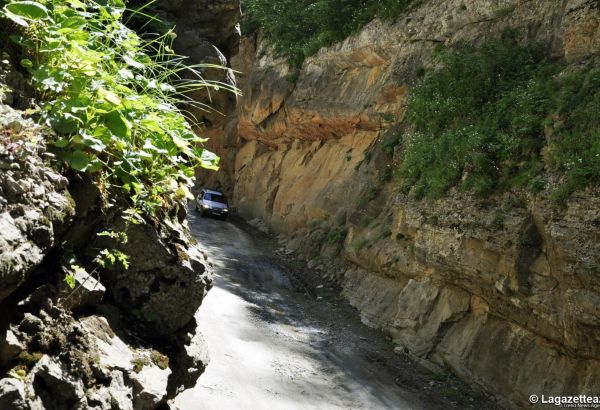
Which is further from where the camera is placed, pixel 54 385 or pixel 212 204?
pixel 212 204

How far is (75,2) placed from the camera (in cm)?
340

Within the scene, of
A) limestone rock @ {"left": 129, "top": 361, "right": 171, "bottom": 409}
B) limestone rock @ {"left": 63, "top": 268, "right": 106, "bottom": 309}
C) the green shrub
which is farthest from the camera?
the green shrub

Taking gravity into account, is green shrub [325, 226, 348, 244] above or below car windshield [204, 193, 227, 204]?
below

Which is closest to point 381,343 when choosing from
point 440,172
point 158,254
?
point 440,172

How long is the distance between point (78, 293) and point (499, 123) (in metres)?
12.2

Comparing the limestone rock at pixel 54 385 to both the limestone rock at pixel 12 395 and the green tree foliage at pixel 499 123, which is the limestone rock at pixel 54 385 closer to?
the limestone rock at pixel 12 395

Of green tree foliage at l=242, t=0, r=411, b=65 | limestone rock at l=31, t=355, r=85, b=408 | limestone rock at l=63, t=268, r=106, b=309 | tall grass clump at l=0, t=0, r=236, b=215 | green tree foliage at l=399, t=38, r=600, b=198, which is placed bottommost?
limestone rock at l=31, t=355, r=85, b=408

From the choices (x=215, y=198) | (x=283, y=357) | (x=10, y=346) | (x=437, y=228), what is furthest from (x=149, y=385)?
(x=215, y=198)

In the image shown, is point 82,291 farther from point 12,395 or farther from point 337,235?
point 337,235

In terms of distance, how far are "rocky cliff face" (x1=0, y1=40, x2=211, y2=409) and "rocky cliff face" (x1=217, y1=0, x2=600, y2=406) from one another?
7.82 metres

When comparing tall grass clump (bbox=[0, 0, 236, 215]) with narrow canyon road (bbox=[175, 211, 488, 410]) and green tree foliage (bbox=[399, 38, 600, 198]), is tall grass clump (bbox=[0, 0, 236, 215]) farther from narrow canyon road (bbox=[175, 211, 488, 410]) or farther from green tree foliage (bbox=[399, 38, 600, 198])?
green tree foliage (bbox=[399, 38, 600, 198])

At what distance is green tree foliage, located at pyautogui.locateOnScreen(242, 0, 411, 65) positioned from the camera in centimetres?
2461

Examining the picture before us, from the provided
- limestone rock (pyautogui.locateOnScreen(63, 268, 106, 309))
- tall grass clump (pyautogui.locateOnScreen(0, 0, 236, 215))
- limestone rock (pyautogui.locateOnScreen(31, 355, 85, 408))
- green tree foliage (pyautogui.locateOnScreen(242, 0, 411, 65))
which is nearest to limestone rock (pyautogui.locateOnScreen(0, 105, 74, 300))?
tall grass clump (pyautogui.locateOnScreen(0, 0, 236, 215))

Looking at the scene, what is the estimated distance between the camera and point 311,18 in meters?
28.8
